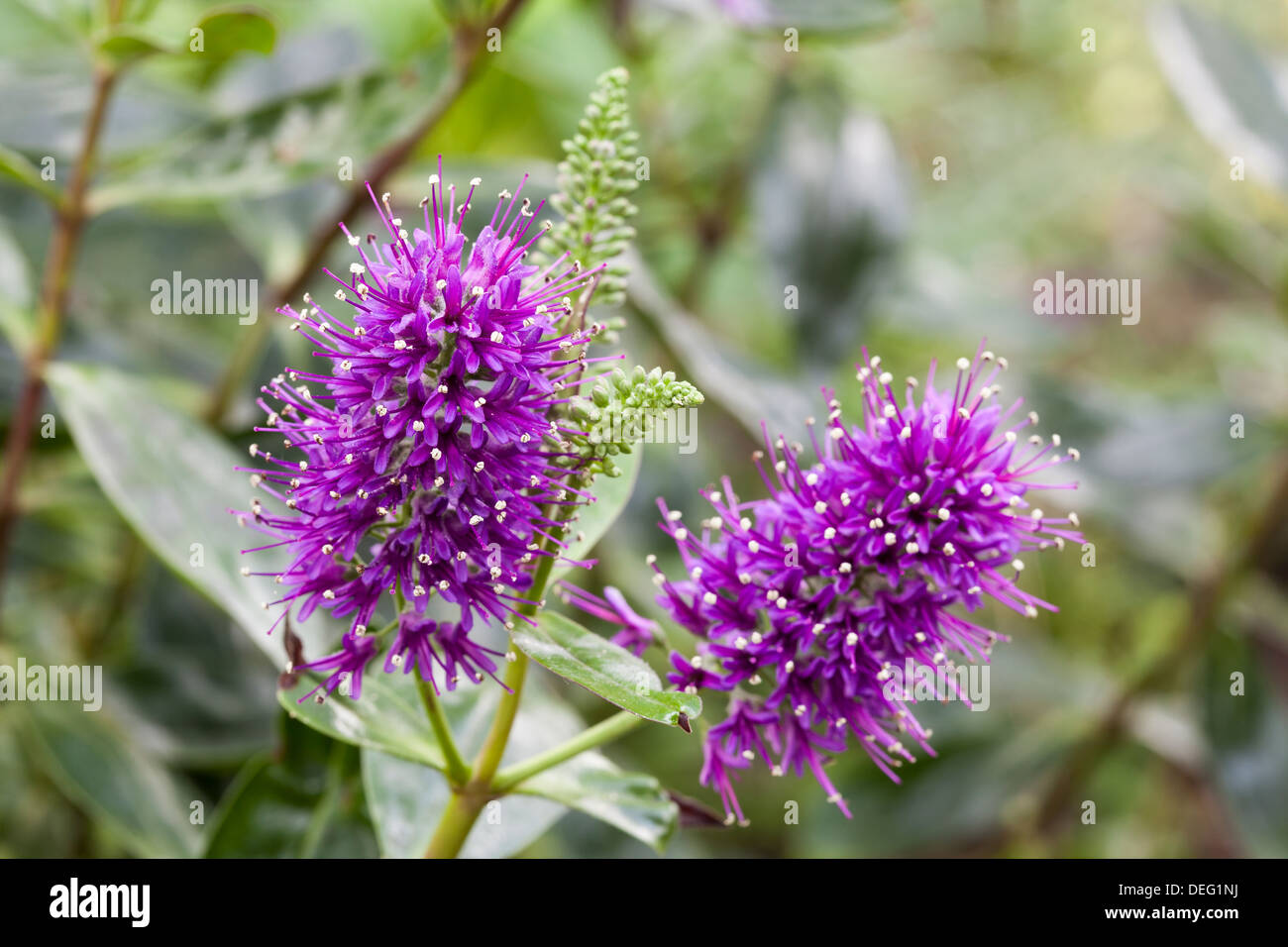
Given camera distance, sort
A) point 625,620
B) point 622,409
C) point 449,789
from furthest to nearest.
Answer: point 449,789, point 625,620, point 622,409

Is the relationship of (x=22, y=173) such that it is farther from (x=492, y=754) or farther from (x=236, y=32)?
(x=492, y=754)

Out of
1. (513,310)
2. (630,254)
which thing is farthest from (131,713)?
(513,310)

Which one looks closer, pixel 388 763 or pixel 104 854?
pixel 388 763

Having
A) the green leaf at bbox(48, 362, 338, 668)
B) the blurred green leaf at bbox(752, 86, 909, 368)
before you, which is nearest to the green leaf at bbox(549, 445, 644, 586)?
the green leaf at bbox(48, 362, 338, 668)

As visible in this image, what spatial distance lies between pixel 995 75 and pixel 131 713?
111 inches

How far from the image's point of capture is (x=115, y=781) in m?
1.62

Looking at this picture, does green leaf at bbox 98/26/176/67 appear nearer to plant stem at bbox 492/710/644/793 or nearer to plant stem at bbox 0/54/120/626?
plant stem at bbox 0/54/120/626

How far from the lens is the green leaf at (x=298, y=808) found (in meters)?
1.38

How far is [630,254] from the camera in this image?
1624 mm

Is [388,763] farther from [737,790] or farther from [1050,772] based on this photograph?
[1050,772]

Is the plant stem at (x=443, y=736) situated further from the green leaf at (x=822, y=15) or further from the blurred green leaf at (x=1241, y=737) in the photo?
the blurred green leaf at (x=1241, y=737)

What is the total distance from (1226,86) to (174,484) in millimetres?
1888

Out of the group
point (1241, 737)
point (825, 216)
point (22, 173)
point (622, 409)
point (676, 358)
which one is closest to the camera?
point (622, 409)

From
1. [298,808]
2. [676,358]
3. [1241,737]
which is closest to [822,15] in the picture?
[676,358]
